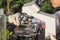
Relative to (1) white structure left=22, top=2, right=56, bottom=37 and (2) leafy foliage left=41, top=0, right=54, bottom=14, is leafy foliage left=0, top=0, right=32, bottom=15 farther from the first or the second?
(2) leafy foliage left=41, top=0, right=54, bottom=14

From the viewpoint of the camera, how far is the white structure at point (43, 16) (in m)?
2.30

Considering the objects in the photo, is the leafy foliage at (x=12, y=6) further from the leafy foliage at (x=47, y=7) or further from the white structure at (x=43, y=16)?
the leafy foliage at (x=47, y=7)

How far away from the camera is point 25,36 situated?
235 cm

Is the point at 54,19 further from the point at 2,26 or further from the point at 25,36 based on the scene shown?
the point at 2,26

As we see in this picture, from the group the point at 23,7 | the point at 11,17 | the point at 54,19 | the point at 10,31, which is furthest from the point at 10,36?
the point at 54,19

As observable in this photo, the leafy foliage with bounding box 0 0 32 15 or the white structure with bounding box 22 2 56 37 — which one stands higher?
the leafy foliage with bounding box 0 0 32 15

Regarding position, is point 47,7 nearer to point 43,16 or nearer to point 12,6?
point 43,16

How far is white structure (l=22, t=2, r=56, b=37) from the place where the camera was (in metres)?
2.30

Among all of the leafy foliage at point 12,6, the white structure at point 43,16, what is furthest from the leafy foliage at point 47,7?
the leafy foliage at point 12,6

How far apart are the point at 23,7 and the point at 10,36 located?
395mm

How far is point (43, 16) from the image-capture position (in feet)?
7.63

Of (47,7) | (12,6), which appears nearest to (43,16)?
(47,7)

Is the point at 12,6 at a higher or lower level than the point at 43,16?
higher

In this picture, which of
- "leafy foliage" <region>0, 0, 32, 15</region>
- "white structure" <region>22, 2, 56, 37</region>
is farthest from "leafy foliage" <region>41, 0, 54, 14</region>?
"leafy foliage" <region>0, 0, 32, 15</region>
